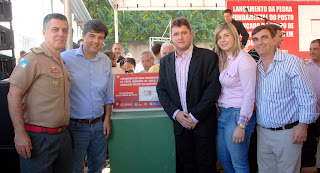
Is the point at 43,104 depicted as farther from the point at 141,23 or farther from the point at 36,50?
the point at 141,23

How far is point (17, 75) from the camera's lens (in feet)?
5.66

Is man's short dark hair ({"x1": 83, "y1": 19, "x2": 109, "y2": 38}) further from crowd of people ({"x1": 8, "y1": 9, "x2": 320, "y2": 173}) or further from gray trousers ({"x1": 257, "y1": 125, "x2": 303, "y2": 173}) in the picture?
gray trousers ({"x1": 257, "y1": 125, "x2": 303, "y2": 173})

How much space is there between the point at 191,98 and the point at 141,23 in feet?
67.5

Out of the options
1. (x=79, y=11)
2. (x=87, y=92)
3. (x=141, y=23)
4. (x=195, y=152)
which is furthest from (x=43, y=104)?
(x=141, y=23)

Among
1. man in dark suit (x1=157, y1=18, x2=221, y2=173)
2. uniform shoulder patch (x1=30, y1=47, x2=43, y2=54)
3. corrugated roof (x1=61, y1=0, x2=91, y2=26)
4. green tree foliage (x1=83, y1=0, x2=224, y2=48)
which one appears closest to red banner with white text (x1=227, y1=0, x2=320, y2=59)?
man in dark suit (x1=157, y1=18, x2=221, y2=173)

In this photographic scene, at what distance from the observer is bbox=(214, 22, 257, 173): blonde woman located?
→ 2.01m

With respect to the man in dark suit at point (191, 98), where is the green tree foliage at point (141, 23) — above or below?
above

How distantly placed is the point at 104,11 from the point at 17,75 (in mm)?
21545

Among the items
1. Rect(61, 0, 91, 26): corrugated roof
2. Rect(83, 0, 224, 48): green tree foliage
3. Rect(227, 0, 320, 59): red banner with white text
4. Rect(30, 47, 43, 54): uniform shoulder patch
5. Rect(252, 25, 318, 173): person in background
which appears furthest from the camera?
Rect(83, 0, 224, 48): green tree foliage

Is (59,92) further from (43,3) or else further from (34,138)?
(43,3)

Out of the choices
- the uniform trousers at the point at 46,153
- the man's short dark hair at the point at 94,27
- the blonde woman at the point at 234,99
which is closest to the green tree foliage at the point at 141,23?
the man's short dark hair at the point at 94,27

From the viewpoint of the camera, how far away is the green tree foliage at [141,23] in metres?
21.6

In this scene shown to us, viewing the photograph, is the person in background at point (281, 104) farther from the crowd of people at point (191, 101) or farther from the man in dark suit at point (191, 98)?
the man in dark suit at point (191, 98)

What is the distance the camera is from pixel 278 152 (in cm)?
210
